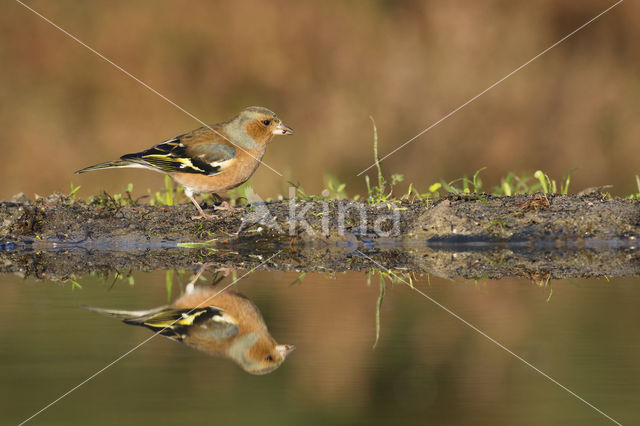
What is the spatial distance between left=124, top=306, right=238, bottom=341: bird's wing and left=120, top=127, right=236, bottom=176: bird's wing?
348 cm

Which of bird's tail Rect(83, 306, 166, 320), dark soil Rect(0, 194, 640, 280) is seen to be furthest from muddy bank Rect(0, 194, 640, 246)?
bird's tail Rect(83, 306, 166, 320)

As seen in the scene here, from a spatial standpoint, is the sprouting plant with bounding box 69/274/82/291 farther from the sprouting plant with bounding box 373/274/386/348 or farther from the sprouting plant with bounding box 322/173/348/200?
the sprouting plant with bounding box 322/173/348/200

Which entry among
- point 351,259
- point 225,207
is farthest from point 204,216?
point 351,259

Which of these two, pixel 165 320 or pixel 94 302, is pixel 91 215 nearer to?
pixel 94 302

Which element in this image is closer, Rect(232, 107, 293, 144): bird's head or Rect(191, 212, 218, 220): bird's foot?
Rect(191, 212, 218, 220): bird's foot

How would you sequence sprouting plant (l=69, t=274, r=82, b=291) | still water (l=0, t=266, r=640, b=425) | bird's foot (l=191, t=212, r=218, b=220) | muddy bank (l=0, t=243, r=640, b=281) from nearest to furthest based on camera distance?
still water (l=0, t=266, r=640, b=425) → sprouting plant (l=69, t=274, r=82, b=291) → muddy bank (l=0, t=243, r=640, b=281) → bird's foot (l=191, t=212, r=218, b=220)

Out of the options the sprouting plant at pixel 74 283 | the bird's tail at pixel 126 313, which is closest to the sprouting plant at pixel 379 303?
the bird's tail at pixel 126 313

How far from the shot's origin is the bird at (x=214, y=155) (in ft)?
26.0

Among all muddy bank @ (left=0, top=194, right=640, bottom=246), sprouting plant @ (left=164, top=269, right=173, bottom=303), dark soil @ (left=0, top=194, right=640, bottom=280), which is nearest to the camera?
sprouting plant @ (left=164, top=269, right=173, bottom=303)

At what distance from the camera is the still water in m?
2.82

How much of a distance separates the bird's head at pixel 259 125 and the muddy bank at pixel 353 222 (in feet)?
2.80

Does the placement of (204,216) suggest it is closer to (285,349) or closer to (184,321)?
(184,321)

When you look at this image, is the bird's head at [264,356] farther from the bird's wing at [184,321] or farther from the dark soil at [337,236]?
the dark soil at [337,236]

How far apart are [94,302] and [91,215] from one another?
3.01 meters
